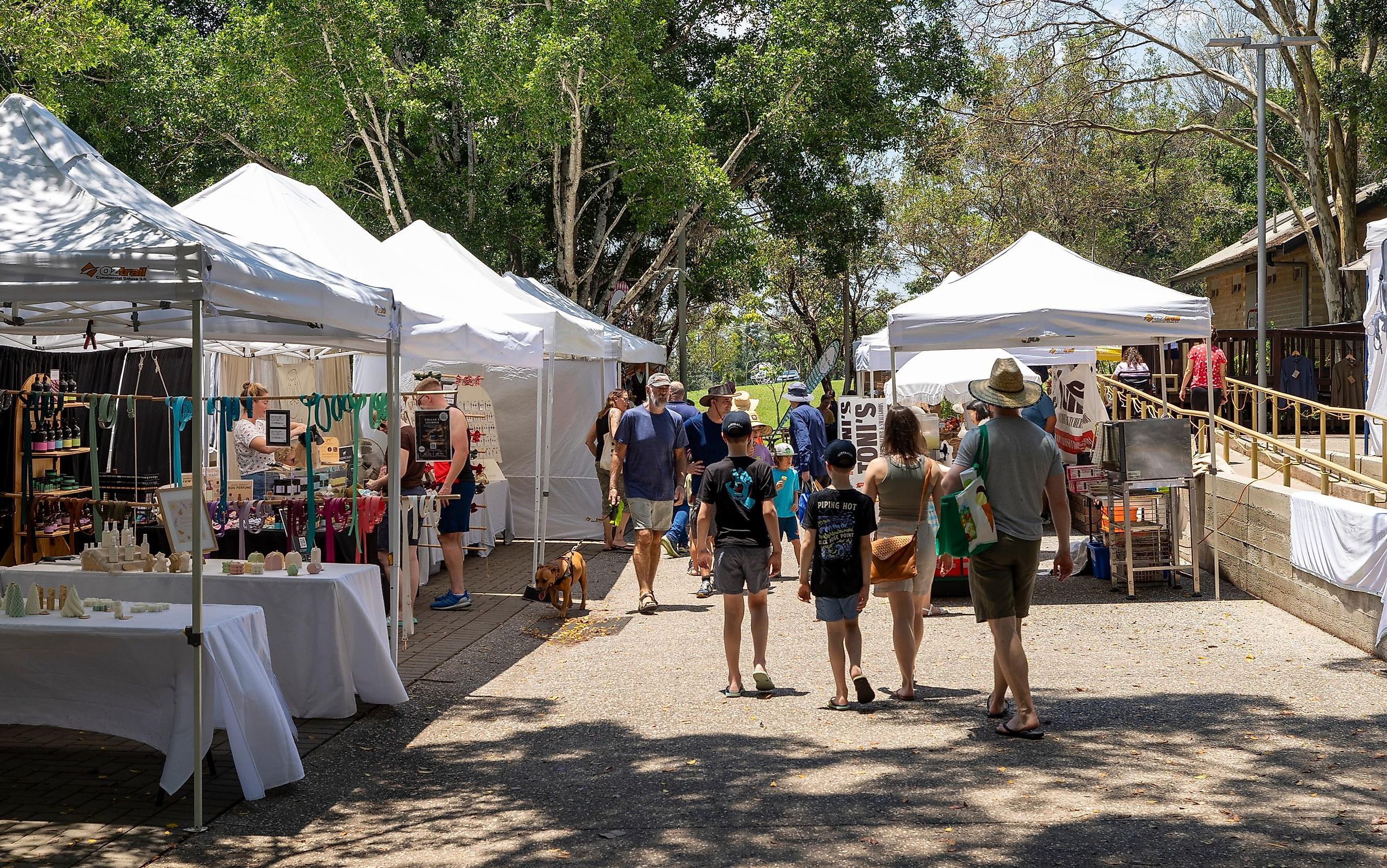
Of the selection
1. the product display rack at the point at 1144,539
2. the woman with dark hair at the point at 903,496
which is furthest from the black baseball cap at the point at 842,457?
the product display rack at the point at 1144,539

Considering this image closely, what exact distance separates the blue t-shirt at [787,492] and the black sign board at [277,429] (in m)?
4.99

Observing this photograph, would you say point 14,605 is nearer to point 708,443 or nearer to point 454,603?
point 454,603

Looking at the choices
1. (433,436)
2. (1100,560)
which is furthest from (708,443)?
(1100,560)

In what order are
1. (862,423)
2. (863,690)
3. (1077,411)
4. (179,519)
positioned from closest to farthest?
(179,519) < (863,690) < (862,423) < (1077,411)

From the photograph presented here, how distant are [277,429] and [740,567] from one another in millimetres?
4034

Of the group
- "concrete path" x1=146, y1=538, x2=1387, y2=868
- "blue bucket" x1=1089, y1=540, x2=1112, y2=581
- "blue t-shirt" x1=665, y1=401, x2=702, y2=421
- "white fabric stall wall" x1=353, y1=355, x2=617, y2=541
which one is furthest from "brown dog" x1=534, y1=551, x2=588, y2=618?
"white fabric stall wall" x1=353, y1=355, x2=617, y2=541

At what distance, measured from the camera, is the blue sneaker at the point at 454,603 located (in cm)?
1080

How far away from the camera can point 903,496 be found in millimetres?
7488

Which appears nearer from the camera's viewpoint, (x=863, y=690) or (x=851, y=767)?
(x=851, y=767)

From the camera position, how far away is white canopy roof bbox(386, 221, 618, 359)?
12.1 metres

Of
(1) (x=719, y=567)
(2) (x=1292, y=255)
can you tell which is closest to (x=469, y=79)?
(1) (x=719, y=567)

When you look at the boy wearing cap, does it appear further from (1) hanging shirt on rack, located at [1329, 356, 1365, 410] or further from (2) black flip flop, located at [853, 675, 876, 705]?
(1) hanging shirt on rack, located at [1329, 356, 1365, 410]

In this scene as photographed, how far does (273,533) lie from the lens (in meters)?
9.02

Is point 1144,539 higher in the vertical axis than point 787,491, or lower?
lower
